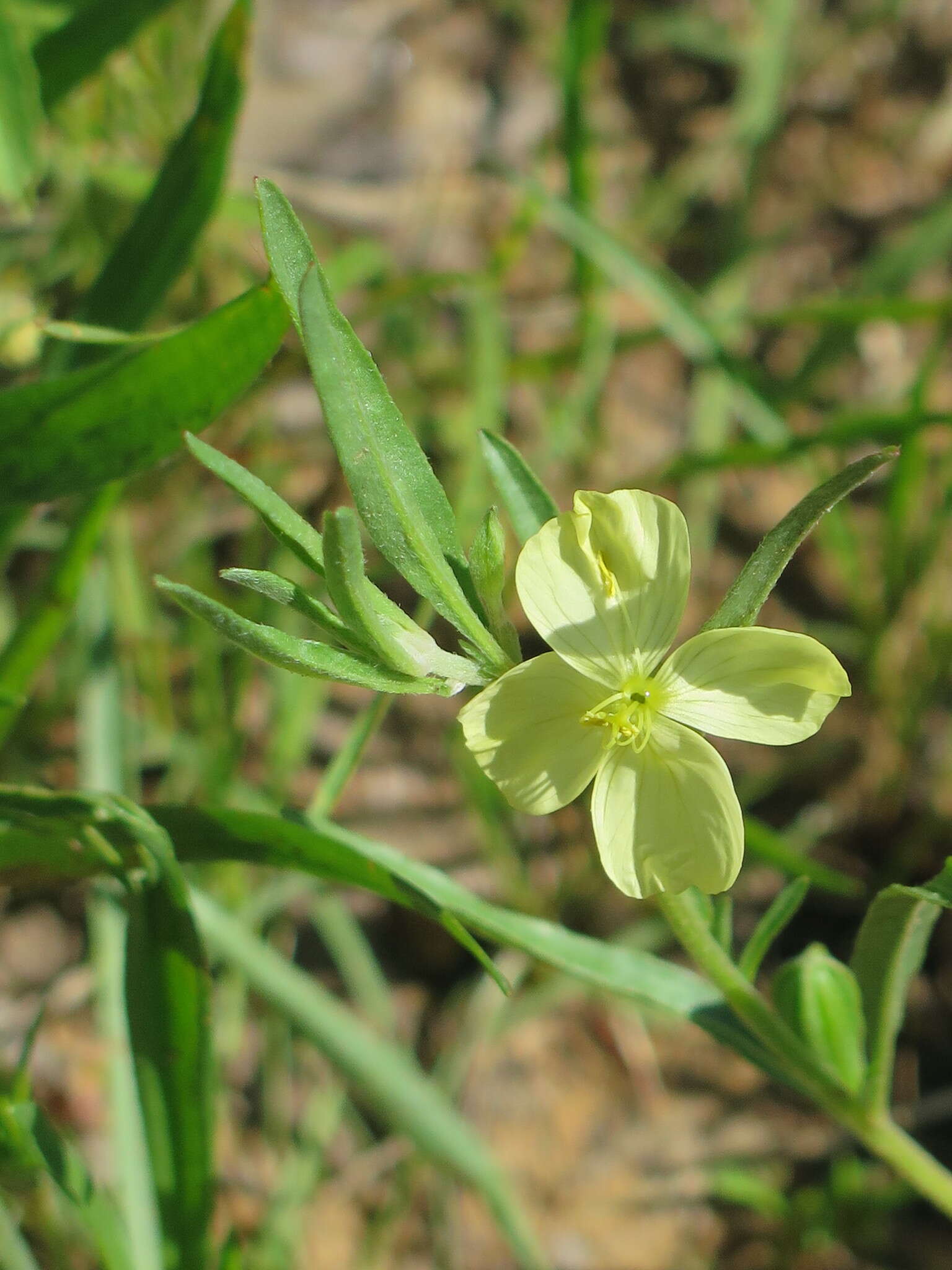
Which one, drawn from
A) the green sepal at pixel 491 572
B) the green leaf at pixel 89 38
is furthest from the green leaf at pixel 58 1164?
the green leaf at pixel 89 38

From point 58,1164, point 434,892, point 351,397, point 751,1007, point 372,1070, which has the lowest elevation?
point 372,1070

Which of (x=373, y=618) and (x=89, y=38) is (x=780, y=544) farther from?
(x=89, y=38)

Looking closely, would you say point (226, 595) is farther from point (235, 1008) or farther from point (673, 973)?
point (673, 973)

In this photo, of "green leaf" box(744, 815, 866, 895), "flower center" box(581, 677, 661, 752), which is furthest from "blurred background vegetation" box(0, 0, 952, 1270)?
"flower center" box(581, 677, 661, 752)

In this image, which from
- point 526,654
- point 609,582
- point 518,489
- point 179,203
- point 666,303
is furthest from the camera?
point 526,654

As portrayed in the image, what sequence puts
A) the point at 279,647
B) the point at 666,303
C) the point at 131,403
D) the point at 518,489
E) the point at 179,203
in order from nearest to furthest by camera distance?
the point at 279,647 → the point at 518,489 → the point at 131,403 → the point at 179,203 → the point at 666,303

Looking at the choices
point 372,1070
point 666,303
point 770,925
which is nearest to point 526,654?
point 666,303

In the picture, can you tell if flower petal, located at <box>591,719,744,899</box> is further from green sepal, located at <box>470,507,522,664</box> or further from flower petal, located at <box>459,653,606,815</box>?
green sepal, located at <box>470,507,522,664</box>

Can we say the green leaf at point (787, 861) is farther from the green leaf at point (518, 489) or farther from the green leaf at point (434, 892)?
the green leaf at point (518, 489)
